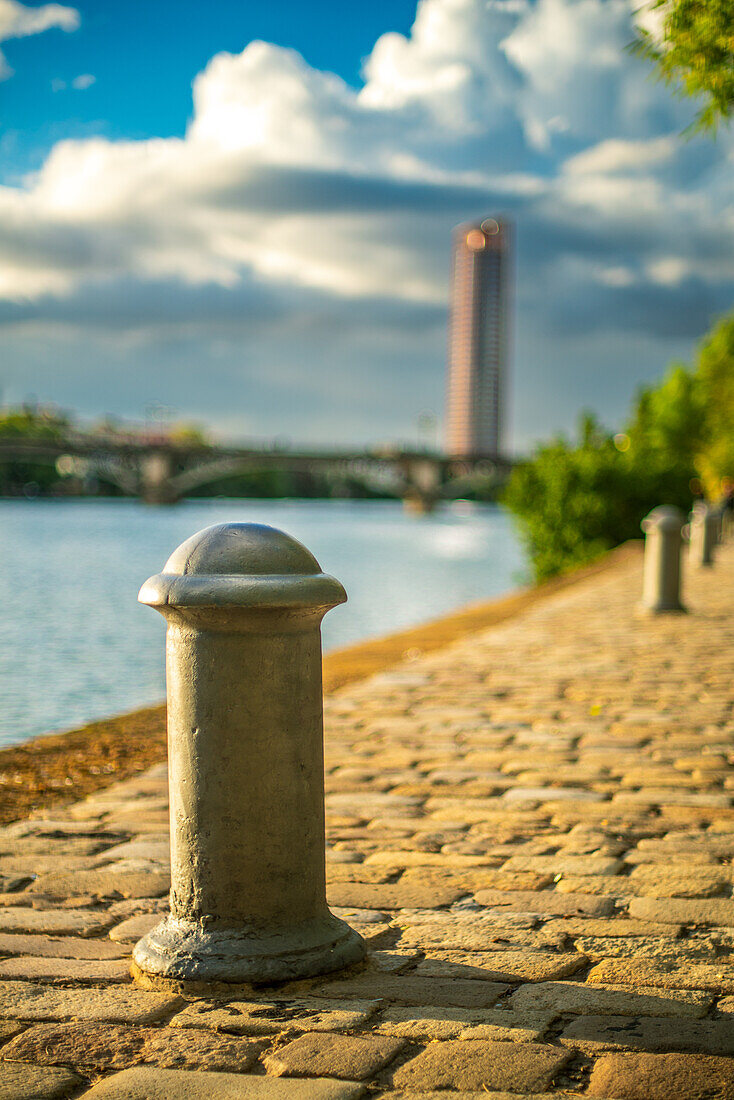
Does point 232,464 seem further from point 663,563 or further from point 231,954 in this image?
point 231,954

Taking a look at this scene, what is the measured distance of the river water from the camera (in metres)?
10.3

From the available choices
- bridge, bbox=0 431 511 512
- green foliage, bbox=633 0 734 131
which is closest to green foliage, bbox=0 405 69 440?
bridge, bbox=0 431 511 512

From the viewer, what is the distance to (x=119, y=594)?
21.0 metres

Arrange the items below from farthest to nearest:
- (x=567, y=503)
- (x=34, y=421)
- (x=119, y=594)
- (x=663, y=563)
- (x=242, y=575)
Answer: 1. (x=34, y=421)
2. (x=567, y=503)
3. (x=119, y=594)
4. (x=663, y=563)
5. (x=242, y=575)

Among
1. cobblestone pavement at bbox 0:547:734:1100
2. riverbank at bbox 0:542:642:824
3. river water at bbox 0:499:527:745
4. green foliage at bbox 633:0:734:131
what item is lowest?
river water at bbox 0:499:527:745

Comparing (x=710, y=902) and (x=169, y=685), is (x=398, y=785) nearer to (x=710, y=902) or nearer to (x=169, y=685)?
(x=710, y=902)

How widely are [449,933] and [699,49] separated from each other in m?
4.66

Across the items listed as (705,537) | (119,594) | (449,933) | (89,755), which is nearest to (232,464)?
(119,594)

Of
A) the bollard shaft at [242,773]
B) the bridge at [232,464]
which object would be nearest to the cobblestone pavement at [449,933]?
the bollard shaft at [242,773]

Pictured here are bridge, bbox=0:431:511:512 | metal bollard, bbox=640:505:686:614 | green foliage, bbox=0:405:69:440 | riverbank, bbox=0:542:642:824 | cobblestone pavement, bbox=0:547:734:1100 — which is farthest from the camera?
green foliage, bbox=0:405:69:440

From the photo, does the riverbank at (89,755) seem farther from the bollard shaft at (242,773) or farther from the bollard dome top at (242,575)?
the bollard dome top at (242,575)

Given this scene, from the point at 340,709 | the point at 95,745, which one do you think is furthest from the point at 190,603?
the point at 340,709

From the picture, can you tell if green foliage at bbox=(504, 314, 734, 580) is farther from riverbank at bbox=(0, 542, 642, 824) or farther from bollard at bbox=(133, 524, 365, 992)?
bollard at bbox=(133, 524, 365, 992)

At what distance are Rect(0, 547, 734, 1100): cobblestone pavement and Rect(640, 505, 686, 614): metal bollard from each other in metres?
5.75
